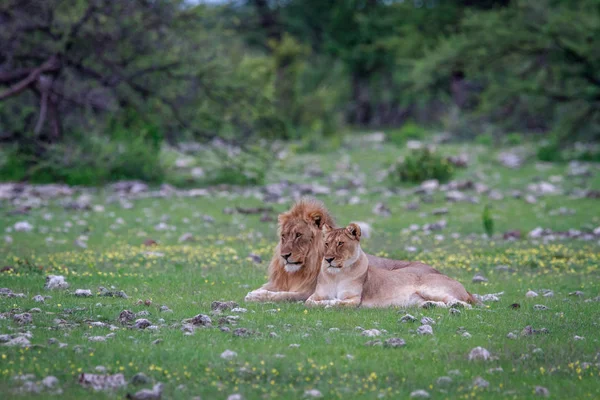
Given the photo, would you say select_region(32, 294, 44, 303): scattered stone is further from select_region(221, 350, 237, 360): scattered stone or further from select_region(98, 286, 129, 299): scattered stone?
select_region(221, 350, 237, 360): scattered stone

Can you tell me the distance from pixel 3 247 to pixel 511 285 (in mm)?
8771

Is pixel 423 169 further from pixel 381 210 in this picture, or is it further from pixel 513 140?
pixel 513 140

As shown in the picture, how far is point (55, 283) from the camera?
11.4 m

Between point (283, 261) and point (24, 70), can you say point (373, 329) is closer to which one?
point (283, 261)

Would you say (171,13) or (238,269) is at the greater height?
(171,13)

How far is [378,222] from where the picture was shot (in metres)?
19.6

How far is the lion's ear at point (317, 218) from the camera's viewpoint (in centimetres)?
1112

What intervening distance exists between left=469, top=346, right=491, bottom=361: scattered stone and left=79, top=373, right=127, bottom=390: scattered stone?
3.07m

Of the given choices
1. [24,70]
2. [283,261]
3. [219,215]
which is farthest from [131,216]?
[283,261]

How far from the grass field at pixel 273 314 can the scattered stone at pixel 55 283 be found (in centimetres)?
18

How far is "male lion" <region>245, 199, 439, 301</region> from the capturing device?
36.0 feet

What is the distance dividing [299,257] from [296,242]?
191 mm

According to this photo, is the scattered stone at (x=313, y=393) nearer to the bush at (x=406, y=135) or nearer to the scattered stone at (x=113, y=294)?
the scattered stone at (x=113, y=294)

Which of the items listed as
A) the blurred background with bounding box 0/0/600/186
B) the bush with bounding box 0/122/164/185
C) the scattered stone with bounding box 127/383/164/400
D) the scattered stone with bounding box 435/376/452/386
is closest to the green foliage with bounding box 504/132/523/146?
the blurred background with bounding box 0/0/600/186
